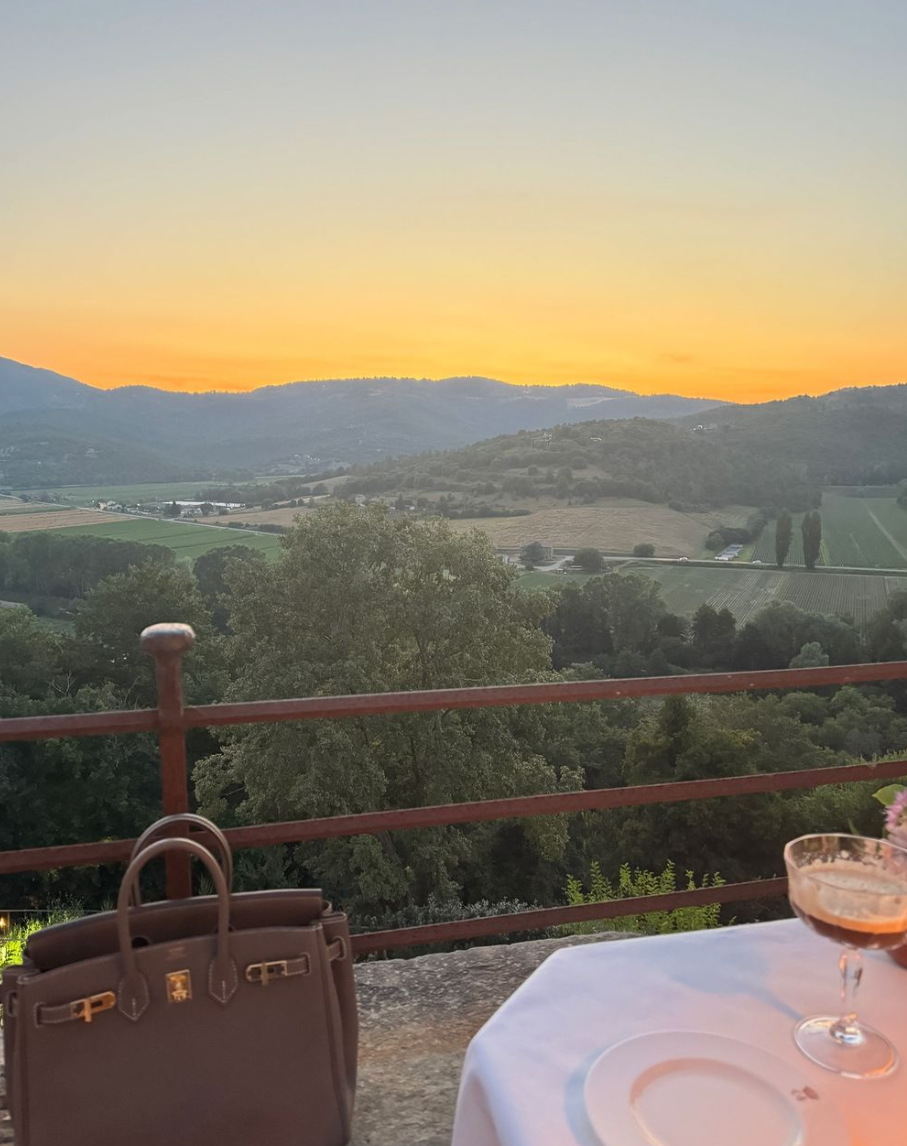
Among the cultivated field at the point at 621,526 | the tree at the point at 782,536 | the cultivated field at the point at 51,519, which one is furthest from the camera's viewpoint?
the cultivated field at the point at 51,519

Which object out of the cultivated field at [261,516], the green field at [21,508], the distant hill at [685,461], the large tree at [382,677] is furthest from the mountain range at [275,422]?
the large tree at [382,677]

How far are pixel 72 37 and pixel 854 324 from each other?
1776 cm

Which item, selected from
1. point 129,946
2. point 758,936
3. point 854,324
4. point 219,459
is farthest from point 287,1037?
point 219,459

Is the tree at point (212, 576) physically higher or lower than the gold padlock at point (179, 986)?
lower

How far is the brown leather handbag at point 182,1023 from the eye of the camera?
1269mm

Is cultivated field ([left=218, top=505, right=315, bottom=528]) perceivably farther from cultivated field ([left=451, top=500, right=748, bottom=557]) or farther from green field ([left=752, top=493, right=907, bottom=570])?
green field ([left=752, top=493, right=907, bottom=570])

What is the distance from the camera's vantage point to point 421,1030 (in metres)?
2.16

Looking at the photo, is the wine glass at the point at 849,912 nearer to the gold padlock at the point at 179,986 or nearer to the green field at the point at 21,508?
the gold padlock at the point at 179,986

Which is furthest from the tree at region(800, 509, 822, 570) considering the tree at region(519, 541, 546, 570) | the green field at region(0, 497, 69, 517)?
the green field at region(0, 497, 69, 517)

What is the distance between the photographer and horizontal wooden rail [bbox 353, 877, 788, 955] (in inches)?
85.0

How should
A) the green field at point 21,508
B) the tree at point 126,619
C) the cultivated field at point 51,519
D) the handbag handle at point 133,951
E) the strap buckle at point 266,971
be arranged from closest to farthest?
the handbag handle at point 133,951, the strap buckle at point 266,971, the tree at point 126,619, the cultivated field at point 51,519, the green field at point 21,508

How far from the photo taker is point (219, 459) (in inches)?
1588

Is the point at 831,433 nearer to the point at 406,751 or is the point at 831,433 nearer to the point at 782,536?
the point at 782,536

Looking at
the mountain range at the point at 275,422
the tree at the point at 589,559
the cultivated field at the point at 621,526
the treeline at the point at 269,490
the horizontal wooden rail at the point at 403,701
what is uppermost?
the mountain range at the point at 275,422
